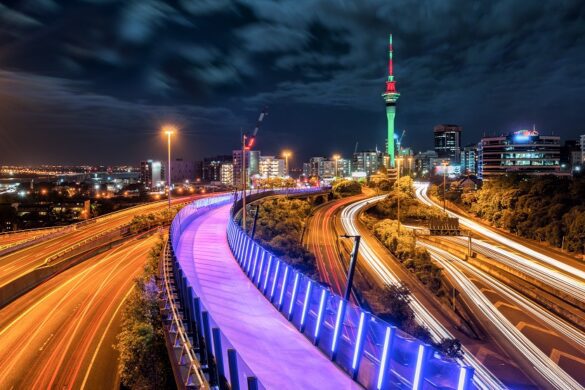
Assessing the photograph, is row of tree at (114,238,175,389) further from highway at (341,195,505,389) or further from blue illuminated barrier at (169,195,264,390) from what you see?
highway at (341,195,505,389)

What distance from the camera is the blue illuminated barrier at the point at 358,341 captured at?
230 inches

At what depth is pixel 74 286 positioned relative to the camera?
2473 centimetres

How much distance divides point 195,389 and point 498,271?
3283cm

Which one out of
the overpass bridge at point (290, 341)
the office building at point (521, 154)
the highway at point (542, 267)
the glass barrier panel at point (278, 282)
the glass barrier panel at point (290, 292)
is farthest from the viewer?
the office building at point (521, 154)

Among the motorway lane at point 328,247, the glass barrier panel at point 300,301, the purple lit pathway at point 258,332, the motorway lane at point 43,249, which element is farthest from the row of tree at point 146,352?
the motorway lane at point 43,249

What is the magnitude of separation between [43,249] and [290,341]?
1203 inches

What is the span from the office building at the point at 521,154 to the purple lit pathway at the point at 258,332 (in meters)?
111

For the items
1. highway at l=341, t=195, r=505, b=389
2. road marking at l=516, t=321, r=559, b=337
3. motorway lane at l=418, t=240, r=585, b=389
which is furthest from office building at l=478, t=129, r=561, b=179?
road marking at l=516, t=321, r=559, b=337

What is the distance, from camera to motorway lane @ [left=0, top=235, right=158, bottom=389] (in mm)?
15164

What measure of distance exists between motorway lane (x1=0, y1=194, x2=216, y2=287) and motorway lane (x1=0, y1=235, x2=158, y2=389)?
7.99 feet

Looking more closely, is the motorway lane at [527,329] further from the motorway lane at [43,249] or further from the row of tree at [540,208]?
the motorway lane at [43,249]

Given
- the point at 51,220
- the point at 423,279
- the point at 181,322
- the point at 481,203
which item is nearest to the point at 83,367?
the point at 181,322

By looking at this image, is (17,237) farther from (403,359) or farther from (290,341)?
(403,359)

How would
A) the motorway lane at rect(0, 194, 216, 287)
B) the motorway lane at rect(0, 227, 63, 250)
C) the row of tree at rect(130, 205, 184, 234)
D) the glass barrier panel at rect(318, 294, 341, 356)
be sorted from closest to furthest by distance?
the glass barrier panel at rect(318, 294, 341, 356) < the motorway lane at rect(0, 194, 216, 287) < the motorway lane at rect(0, 227, 63, 250) < the row of tree at rect(130, 205, 184, 234)
